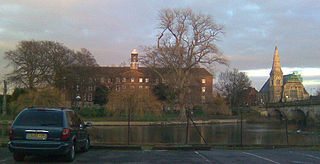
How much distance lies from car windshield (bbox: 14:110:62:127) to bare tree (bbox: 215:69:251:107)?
7144 cm

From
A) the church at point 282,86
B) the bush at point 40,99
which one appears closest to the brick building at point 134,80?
the bush at point 40,99

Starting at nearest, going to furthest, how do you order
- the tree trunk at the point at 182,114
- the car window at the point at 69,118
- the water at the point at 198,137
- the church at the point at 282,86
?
the car window at the point at 69,118 < the water at the point at 198,137 < the tree trunk at the point at 182,114 < the church at the point at 282,86

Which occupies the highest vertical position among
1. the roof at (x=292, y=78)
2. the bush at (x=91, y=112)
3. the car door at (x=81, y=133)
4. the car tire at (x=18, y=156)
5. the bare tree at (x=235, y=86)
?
the roof at (x=292, y=78)

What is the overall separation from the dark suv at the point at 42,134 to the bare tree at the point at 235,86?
71319mm

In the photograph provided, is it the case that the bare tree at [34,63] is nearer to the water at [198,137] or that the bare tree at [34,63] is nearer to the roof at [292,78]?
the water at [198,137]

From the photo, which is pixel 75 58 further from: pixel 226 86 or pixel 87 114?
pixel 226 86

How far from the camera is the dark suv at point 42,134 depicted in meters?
8.90

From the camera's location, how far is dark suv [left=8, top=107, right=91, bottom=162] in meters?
8.90

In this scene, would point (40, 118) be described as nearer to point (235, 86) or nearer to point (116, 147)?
point (116, 147)

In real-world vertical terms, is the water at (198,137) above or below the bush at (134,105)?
below

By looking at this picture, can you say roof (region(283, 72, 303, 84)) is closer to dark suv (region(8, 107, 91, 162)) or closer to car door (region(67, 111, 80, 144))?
car door (region(67, 111, 80, 144))

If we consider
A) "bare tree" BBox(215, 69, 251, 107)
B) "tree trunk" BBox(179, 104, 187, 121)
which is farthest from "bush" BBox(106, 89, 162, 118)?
"bare tree" BBox(215, 69, 251, 107)

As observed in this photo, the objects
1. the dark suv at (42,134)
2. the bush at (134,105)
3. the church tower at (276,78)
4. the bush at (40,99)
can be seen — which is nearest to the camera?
the dark suv at (42,134)

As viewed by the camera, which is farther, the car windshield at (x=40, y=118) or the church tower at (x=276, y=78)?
the church tower at (x=276, y=78)
